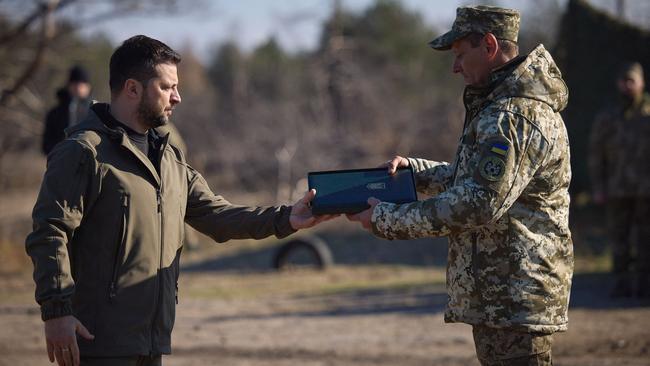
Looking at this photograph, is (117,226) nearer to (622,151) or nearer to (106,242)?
(106,242)

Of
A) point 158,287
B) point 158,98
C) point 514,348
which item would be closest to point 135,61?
point 158,98

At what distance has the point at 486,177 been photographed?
4281 mm

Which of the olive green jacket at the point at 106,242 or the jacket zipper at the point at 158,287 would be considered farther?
the jacket zipper at the point at 158,287

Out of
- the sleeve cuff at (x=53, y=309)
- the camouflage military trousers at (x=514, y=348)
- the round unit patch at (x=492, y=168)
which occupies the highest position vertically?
the round unit patch at (x=492, y=168)

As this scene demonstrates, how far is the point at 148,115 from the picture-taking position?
4.55 metres

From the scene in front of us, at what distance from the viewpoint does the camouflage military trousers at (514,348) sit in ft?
14.8

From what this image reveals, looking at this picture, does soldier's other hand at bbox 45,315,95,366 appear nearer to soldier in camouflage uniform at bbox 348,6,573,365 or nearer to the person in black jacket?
soldier in camouflage uniform at bbox 348,6,573,365

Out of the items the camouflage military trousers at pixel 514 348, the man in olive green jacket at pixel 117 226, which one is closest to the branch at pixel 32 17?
the man in olive green jacket at pixel 117 226

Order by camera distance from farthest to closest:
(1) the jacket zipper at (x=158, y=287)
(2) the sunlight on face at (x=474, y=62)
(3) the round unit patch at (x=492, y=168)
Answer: (2) the sunlight on face at (x=474, y=62) < (1) the jacket zipper at (x=158, y=287) < (3) the round unit patch at (x=492, y=168)

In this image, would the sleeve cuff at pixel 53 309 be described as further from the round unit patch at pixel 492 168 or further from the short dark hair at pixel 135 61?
the round unit patch at pixel 492 168

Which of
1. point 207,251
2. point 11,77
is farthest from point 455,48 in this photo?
point 11,77

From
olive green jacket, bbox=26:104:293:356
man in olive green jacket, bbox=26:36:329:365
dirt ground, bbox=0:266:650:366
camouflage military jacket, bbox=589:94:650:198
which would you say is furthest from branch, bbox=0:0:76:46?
olive green jacket, bbox=26:104:293:356

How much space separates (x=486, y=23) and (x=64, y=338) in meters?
2.63

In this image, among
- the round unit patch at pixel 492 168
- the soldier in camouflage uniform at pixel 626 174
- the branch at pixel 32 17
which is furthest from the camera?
the branch at pixel 32 17
